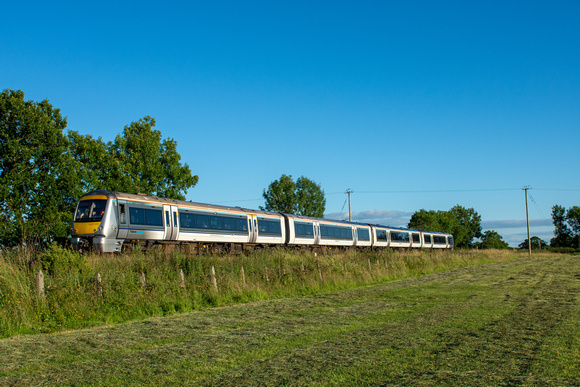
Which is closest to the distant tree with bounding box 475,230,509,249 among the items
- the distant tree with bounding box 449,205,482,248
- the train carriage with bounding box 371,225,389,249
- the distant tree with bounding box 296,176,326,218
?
the distant tree with bounding box 449,205,482,248

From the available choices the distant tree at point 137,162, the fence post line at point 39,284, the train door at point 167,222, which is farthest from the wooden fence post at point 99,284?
the distant tree at point 137,162

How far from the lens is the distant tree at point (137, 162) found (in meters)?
41.7

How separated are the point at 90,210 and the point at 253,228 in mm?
10530

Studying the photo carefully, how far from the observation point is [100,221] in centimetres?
2091

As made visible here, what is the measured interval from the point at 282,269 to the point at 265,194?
63.3m

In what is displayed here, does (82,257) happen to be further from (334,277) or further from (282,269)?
(334,277)

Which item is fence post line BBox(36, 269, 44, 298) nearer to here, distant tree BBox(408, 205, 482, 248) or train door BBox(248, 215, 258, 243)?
train door BBox(248, 215, 258, 243)

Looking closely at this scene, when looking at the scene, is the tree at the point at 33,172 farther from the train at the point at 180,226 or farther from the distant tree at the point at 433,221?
the distant tree at the point at 433,221

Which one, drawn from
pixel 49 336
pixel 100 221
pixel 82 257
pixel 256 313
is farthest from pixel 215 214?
pixel 49 336

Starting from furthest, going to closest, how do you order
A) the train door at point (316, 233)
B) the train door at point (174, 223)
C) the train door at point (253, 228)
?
1. the train door at point (316, 233)
2. the train door at point (253, 228)
3. the train door at point (174, 223)

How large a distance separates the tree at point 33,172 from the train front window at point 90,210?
45.2ft

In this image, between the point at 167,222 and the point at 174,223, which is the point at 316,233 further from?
the point at 167,222

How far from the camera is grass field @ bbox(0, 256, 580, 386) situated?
17.9 feet

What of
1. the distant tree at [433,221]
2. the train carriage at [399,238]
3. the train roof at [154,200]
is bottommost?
the train carriage at [399,238]
